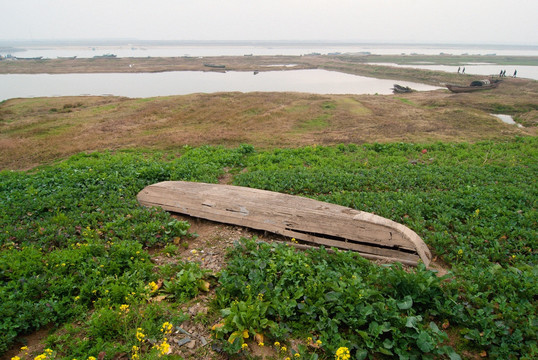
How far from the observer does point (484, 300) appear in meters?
4.03

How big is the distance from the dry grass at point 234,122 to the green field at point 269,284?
21.3 feet

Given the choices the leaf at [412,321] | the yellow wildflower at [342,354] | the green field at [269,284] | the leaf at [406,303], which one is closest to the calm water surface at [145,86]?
the green field at [269,284]

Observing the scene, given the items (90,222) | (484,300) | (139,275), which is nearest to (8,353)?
(139,275)

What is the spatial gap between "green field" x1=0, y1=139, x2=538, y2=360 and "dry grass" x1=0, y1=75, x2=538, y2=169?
6504mm

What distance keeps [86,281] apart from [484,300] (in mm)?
5524

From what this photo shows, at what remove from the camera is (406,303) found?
153 inches

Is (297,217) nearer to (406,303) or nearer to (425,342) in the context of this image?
(406,303)

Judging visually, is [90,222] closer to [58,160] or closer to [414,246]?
[414,246]

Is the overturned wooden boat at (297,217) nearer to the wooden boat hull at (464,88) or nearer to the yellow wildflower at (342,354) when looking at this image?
the yellow wildflower at (342,354)

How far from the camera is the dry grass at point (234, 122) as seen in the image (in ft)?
45.8

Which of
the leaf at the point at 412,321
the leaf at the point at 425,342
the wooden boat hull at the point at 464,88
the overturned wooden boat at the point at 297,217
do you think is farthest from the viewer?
the wooden boat hull at the point at 464,88

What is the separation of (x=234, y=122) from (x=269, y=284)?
14.6m

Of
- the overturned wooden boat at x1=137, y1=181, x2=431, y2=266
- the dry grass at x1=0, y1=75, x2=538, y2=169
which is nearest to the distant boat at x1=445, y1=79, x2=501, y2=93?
the dry grass at x1=0, y1=75, x2=538, y2=169

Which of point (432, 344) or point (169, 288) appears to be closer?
point (432, 344)
